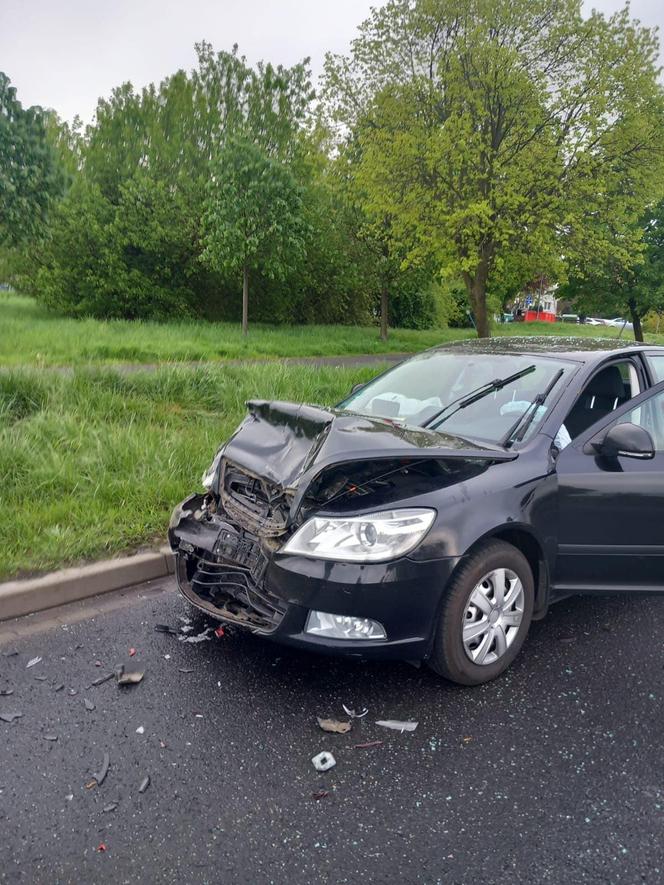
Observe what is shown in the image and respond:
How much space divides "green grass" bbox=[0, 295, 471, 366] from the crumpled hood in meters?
5.29

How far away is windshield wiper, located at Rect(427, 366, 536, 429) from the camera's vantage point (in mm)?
4055

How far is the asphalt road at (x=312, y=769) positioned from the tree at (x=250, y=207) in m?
15.5

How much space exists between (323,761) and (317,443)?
146cm

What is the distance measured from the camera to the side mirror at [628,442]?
3.39m

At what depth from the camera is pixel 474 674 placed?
125 inches

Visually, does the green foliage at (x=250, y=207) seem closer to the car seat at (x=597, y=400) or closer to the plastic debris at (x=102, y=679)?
the car seat at (x=597, y=400)

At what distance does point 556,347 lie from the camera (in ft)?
14.4

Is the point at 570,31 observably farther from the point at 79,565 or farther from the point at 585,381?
the point at 79,565

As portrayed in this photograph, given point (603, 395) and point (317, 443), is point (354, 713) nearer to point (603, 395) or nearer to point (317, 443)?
point (317, 443)

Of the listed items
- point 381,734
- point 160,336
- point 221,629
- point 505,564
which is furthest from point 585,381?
point 160,336

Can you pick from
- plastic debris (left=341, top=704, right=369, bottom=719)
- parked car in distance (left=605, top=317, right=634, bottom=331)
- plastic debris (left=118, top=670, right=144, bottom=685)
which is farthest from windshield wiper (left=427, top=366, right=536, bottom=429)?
parked car in distance (left=605, top=317, right=634, bottom=331)

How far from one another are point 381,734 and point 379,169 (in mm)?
13766

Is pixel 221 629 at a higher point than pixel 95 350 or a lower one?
lower

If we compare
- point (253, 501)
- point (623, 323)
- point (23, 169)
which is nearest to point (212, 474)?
point (253, 501)
